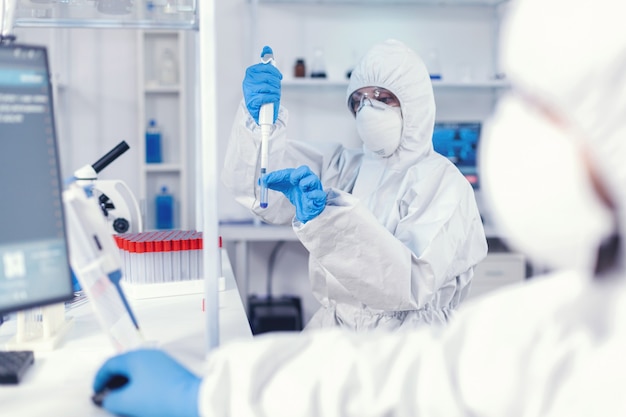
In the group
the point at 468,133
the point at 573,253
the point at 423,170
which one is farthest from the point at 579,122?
the point at 468,133

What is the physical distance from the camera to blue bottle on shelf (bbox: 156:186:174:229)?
11.2 feet

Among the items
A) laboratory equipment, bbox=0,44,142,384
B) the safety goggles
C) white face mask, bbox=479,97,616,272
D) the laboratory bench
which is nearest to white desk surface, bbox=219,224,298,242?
the laboratory bench

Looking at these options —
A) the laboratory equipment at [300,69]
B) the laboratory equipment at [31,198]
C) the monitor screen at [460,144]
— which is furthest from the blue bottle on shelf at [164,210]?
the laboratory equipment at [31,198]

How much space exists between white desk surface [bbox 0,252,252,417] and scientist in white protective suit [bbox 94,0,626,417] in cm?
10

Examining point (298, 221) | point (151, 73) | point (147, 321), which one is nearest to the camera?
point (147, 321)

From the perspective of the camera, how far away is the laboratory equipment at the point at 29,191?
812 millimetres

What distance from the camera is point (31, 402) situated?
841mm

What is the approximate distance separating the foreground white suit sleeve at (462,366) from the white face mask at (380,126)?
1055mm

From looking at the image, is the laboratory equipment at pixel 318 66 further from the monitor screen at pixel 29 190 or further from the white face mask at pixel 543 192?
the white face mask at pixel 543 192

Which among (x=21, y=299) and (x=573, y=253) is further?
(x=21, y=299)

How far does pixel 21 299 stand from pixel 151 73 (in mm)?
2841

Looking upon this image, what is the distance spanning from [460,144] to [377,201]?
181 cm

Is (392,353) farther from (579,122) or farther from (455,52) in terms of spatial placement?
(455,52)

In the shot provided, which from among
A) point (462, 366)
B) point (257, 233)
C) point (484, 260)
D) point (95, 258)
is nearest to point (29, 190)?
point (95, 258)
